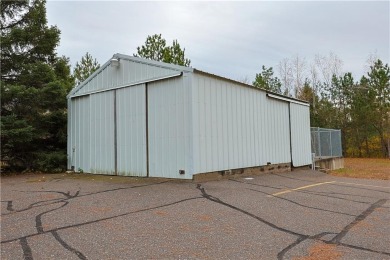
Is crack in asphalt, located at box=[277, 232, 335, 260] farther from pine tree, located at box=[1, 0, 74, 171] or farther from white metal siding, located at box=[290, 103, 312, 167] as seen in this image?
pine tree, located at box=[1, 0, 74, 171]

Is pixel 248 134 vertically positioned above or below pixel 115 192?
above

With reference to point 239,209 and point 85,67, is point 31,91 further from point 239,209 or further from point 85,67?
point 85,67

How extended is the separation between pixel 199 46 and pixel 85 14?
11.0 metres

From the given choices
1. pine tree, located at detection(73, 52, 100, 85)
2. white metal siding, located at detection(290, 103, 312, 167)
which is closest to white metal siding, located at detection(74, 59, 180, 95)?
white metal siding, located at detection(290, 103, 312, 167)

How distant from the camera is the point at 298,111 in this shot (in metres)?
15.0

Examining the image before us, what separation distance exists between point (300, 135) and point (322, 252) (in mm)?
11828

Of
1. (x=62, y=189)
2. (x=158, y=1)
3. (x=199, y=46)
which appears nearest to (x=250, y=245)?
(x=62, y=189)

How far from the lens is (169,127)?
962 centimetres

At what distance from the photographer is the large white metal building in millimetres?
9344

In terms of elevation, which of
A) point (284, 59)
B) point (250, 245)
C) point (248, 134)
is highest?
point (284, 59)

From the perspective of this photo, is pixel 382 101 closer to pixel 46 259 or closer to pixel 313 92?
pixel 313 92

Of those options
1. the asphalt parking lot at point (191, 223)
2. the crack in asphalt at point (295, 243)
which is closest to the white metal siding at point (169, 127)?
A: the asphalt parking lot at point (191, 223)

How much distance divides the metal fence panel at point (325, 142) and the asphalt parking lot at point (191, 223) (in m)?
8.95

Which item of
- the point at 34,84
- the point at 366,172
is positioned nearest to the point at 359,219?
the point at 366,172
